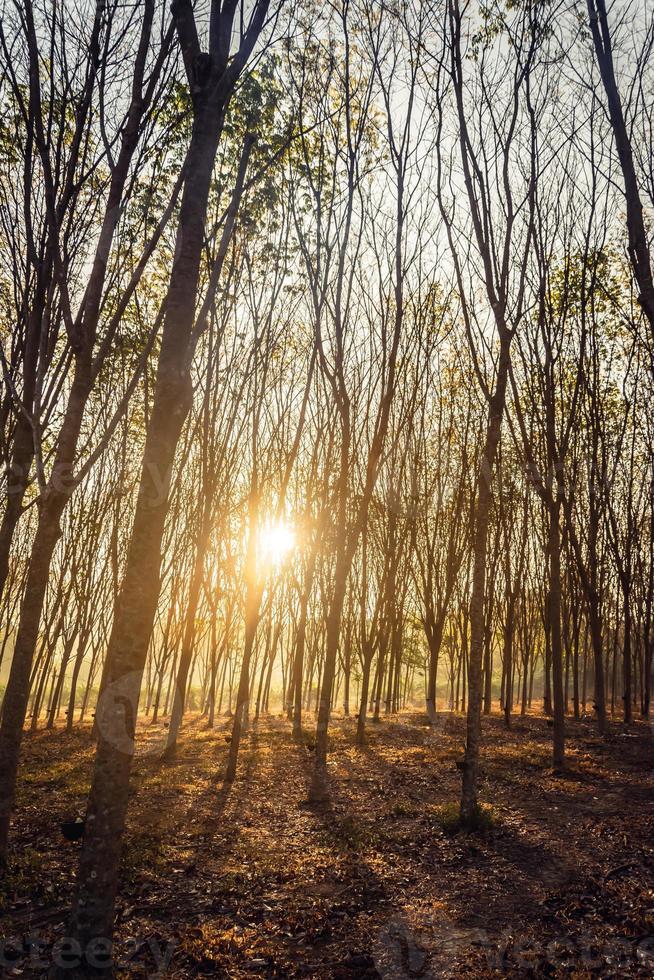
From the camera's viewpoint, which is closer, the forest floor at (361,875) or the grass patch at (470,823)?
the forest floor at (361,875)

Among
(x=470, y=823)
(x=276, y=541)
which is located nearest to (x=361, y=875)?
(x=470, y=823)

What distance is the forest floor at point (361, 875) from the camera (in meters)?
3.76

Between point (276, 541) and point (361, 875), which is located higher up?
point (276, 541)

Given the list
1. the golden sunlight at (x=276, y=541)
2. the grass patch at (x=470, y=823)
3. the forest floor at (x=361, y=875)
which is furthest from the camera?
the golden sunlight at (x=276, y=541)

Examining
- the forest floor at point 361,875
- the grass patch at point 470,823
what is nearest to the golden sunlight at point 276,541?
the forest floor at point 361,875

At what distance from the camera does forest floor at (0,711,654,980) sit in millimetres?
3756

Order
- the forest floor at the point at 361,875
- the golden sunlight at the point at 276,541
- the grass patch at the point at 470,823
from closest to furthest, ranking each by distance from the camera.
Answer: the forest floor at the point at 361,875 < the grass patch at the point at 470,823 < the golden sunlight at the point at 276,541

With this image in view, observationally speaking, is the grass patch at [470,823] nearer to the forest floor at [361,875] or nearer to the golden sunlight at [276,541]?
the forest floor at [361,875]

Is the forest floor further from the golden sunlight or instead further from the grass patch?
the golden sunlight

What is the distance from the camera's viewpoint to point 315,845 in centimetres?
619

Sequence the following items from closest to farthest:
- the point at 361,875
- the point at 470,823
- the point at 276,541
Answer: the point at 361,875
the point at 470,823
the point at 276,541

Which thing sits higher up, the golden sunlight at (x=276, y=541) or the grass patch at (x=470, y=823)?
the golden sunlight at (x=276, y=541)

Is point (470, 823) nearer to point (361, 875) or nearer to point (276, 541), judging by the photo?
point (361, 875)

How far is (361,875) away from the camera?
17.2ft
